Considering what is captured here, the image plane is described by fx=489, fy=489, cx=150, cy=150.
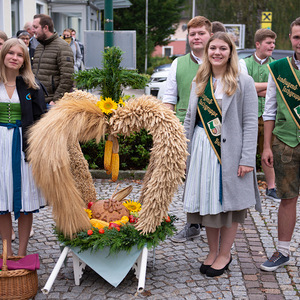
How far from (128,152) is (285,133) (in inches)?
149

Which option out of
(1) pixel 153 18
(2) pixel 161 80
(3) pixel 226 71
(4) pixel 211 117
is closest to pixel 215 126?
(4) pixel 211 117

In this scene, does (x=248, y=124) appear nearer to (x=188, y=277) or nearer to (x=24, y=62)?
(x=188, y=277)

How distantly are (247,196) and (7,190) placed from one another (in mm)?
1946

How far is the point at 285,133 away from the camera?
414cm

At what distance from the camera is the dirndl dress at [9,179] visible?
4.00 meters

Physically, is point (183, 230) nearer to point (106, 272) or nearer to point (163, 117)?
point (106, 272)

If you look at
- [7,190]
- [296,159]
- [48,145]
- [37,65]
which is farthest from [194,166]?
[37,65]

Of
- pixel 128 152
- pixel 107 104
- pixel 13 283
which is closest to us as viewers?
pixel 13 283

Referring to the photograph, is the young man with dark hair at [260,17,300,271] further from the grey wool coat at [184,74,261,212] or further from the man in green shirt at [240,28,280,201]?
the man in green shirt at [240,28,280,201]

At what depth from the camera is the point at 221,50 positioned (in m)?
3.84

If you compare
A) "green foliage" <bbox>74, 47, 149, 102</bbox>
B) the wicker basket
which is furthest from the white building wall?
the wicker basket

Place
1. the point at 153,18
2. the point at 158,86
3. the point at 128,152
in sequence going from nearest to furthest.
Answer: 1. the point at 128,152
2. the point at 158,86
3. the point at 153,18

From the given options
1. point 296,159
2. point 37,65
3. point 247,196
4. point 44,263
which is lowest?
point 44,263

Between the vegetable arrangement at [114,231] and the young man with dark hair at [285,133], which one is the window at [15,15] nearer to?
the vegetable arrangement at [114,231]
